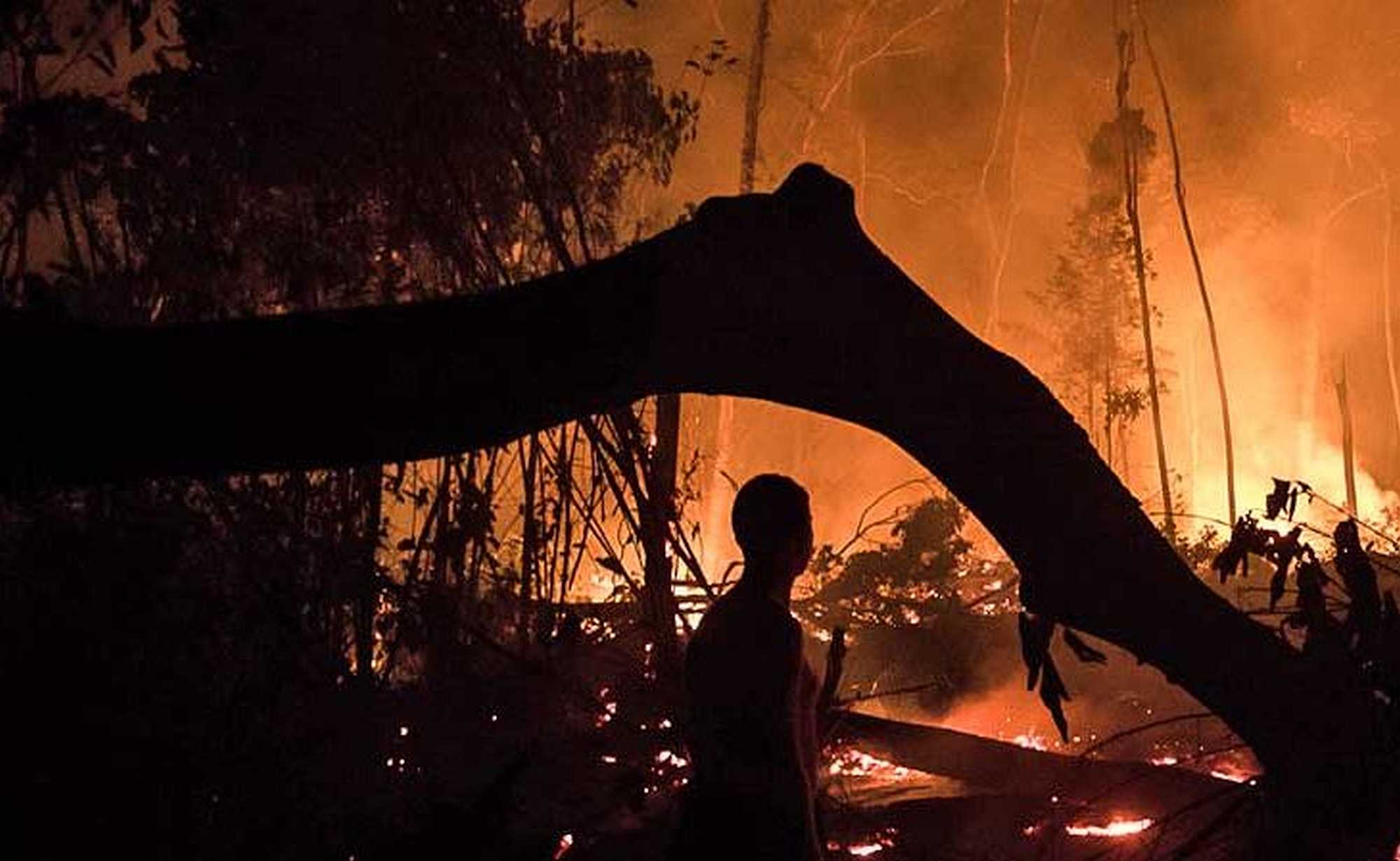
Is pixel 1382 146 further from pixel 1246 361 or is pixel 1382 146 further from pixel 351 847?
pixel 351 847

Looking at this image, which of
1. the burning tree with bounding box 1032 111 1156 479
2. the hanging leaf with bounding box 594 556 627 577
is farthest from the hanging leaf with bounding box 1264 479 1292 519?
the burning tree with bounding box 1032 111 1156 479

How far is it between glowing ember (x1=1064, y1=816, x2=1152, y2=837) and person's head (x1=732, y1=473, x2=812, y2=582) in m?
1.94

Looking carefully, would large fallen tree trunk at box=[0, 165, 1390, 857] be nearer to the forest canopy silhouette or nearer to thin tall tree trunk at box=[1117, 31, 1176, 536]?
the forest canopy silhouette

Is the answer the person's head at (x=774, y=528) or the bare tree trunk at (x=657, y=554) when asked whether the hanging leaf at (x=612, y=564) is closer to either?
the bare tree trunk at (x=657, y=554)

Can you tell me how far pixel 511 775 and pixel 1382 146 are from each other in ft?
138

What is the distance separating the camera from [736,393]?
6.87ft

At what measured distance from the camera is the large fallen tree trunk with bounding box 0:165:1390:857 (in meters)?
1.80

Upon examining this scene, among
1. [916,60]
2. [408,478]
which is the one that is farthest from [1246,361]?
[408,478]

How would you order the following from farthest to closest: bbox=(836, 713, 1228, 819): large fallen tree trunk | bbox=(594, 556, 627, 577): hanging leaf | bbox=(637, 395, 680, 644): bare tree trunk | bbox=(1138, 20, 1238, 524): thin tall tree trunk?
bbox=(1138, 20, 1238, 524): thin tall tree trunk
bbox=(594, 556, 627, 577): hanging leaf
bbox=(637, 395, 680, 644): bare tree trunk
bbox=(836, 713, 1228, 819): large fallen tree trunk

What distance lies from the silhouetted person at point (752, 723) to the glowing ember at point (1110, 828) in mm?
1814

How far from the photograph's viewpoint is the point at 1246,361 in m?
38.8

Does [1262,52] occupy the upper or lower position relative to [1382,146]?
upper

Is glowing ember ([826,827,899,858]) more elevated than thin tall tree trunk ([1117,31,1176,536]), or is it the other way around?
thin tall tree trunk ([1117,31,1176,536])

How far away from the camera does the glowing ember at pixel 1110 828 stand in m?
4.79
